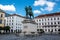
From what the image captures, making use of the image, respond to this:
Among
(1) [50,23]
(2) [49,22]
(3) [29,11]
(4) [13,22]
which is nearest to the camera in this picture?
(3) [29,11]

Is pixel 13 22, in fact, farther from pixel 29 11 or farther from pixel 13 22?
pixel 29 11

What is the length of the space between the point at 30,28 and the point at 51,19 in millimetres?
34963

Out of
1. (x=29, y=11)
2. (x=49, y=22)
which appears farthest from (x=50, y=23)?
(x=29, y=11)

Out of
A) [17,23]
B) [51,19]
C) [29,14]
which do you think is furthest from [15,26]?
[29,14]

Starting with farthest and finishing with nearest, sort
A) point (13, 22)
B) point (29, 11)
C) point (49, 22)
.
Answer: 1. point (13, 22)
2. point (49, 22)
3. point (29, 11)

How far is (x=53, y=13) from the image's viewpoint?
187 feet

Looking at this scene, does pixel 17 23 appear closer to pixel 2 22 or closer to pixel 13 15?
pixel 13 15

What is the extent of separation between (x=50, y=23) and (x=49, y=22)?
2.18ft

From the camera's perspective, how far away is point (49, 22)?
2170 inches

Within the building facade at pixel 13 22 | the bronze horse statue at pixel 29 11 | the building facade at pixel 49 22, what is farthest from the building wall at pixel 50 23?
the bronze horse statue at pixel 29 11

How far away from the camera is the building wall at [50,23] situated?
53.0 m

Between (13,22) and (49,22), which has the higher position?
(13,22)

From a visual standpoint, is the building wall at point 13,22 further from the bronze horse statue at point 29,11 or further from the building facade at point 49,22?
the bronze horse statue at point 29,11

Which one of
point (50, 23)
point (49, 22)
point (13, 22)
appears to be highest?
point (13, 22)
